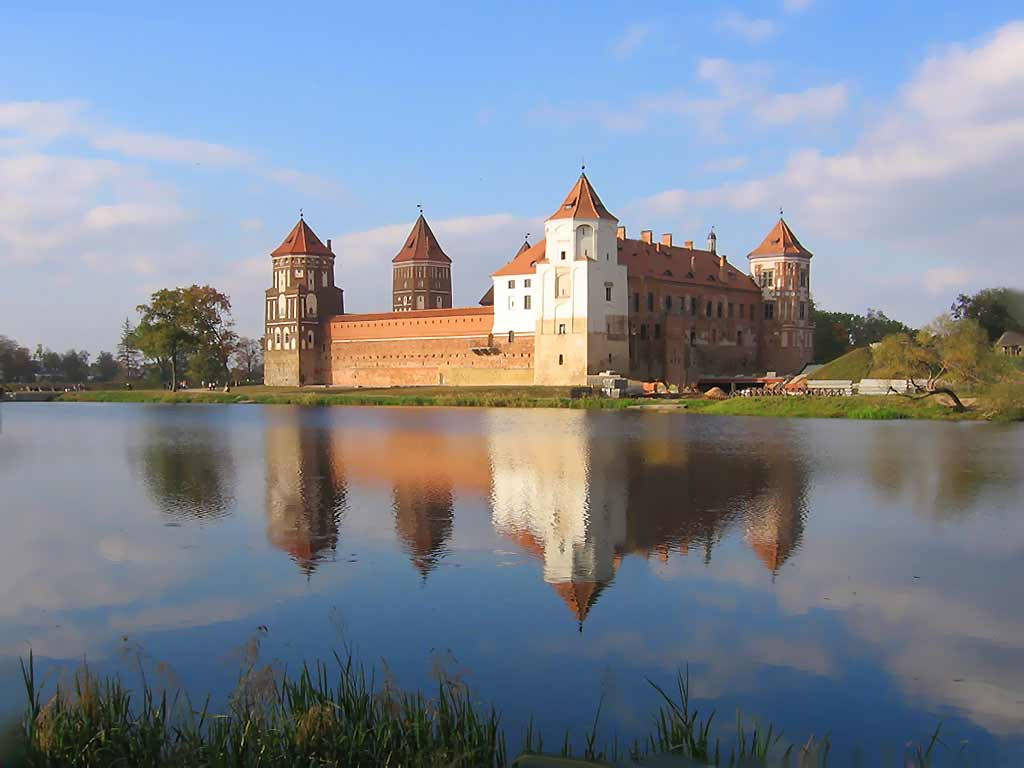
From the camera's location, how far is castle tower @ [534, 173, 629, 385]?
48.3 meters

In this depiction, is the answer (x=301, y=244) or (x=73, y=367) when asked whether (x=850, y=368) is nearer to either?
(x=301, y=244)

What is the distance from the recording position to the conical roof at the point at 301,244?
62.2 meters

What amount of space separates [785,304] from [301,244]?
29131 millimetres

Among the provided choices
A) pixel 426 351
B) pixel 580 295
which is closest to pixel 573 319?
pixel 580 295

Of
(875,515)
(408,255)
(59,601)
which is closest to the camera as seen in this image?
(59,601)

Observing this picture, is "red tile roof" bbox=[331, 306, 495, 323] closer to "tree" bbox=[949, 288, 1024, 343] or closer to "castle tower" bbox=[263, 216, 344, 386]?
"castle tower" bbox=[263, 216, 344, 386]

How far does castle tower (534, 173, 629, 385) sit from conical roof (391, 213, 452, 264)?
21.8 m

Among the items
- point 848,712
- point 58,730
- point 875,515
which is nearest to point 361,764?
point 58,730

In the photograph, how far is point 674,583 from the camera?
7.87 m

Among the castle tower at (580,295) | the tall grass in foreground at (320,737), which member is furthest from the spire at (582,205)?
the tall grass in foreground at (320,737)

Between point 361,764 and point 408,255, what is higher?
point 408,255

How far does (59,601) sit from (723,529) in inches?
241

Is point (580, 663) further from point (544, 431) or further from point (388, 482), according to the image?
point (544, 431)

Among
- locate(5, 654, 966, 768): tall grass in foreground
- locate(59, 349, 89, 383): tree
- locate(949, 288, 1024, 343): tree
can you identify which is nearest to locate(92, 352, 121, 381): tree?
locate(59, 349, 89, 383): tree
